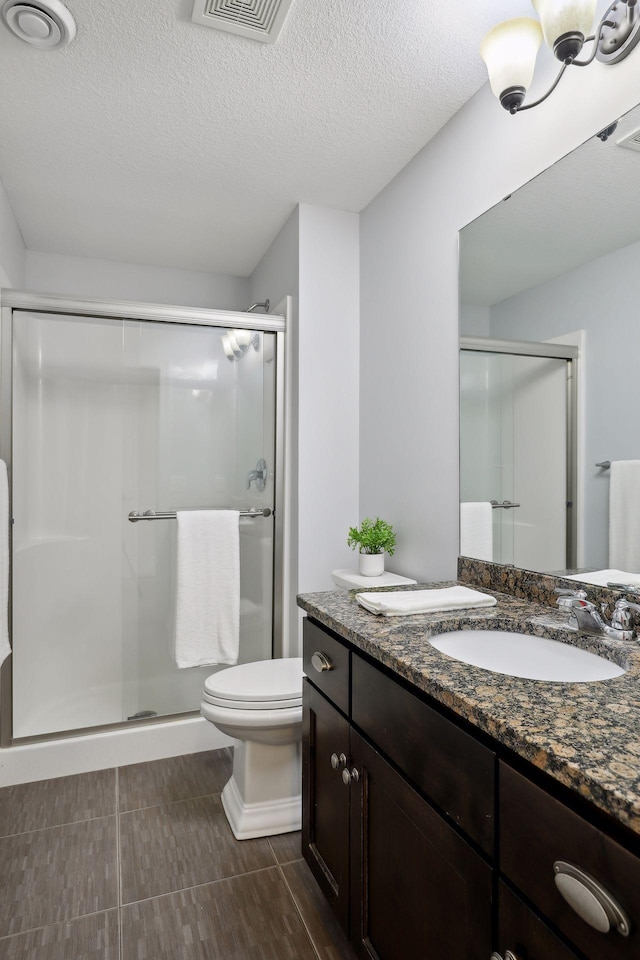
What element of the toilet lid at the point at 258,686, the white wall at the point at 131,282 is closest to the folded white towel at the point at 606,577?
the toilet lid at the point at 258,686

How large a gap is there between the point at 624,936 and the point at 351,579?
1.62m

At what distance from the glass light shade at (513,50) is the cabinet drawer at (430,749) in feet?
4.60

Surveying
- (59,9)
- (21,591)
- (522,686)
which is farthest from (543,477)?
(21,591)

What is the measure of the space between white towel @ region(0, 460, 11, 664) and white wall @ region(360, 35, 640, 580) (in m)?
1.45

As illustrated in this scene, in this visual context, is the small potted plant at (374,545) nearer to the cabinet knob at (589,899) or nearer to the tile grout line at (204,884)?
the tile grout line at (204,884)

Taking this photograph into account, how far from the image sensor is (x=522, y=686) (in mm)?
919

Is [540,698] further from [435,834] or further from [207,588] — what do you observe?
[207,588]

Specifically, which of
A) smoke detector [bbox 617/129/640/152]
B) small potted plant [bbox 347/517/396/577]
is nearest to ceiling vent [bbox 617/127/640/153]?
smoke detector [bbox 617/129/640/152]

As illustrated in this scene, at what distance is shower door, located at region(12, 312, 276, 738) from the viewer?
2.41m

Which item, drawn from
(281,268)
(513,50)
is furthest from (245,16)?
(281,268)

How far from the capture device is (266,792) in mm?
1939

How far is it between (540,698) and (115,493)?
2.05 metres

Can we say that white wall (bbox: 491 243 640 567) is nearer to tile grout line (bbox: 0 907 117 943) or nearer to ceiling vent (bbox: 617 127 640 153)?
ceiling vent (bbox: 617 127 640 153)

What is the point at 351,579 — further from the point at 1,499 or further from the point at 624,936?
the point at 624,936
